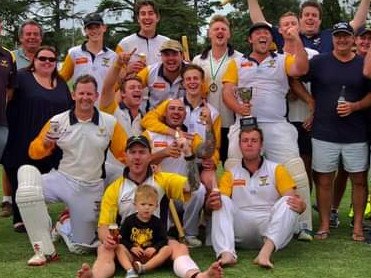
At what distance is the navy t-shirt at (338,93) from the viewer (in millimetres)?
6672

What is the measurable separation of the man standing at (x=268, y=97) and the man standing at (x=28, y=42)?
2319 millimetres

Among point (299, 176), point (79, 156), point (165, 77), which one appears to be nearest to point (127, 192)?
point (79, 156)

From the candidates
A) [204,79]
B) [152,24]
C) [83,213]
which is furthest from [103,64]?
[83,213]

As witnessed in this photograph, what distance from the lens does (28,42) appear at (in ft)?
25.2

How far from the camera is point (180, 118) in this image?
21.4 ft

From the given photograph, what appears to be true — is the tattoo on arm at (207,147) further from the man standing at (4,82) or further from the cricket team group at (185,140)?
the man standing at (4,82)

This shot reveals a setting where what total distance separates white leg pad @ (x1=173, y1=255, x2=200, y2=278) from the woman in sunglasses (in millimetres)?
2001

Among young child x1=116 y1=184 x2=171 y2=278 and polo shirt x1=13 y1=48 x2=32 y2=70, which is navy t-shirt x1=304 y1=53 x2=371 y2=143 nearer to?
young child x1=116 y1=184 x2=171 y2=278

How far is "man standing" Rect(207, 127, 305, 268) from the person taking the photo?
19.6 ft

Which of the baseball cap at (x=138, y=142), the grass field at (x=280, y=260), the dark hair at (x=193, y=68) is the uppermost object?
the dark hair at (x=193, y=68)

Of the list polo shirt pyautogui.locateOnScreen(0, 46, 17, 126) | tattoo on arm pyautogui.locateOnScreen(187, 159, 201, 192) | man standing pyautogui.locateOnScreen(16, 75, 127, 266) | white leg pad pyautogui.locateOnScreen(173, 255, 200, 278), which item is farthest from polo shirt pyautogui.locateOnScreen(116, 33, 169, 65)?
white leg pad pyautogui.locateOnScreen(173, 255, 200, 278)

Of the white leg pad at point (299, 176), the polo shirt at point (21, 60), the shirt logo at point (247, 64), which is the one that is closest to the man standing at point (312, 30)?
the shirt logo at point (247, 64)

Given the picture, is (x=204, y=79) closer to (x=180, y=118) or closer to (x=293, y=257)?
(x=180, y=118)

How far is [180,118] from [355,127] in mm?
1762
